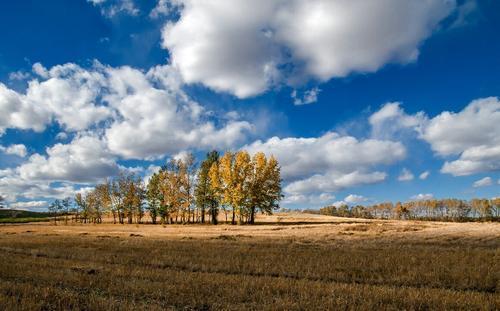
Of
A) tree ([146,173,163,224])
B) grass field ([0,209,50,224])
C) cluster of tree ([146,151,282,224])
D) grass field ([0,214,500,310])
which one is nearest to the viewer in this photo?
grass field ([0,214,500,310])

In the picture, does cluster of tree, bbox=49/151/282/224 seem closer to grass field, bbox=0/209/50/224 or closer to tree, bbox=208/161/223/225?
tree, bbox=208/161/223/225

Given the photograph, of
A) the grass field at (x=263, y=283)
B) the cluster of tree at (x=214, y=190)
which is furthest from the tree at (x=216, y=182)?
the grass field at (x=263, y=283)

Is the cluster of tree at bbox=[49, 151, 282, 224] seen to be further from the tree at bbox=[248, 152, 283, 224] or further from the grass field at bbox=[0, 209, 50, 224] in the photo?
the grass field at bbox=[0, 209, 50, 224]

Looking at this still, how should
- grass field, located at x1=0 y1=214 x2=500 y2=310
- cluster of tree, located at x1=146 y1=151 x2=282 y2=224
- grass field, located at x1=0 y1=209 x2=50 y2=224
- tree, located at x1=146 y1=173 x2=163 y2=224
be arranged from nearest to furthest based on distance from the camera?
1. grass field, located at x1=0 y1=214 x2=500 y2=310
2. cluster of tree, located at x1=146 y1=151 x2=282 y2=224
3. tree, located at x1=146 y1=173 x2=163 y2=224
4. grass field, located at x1=0 y1=209 x2=50 y2=224

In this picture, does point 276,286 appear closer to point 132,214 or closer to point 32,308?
point 32,308

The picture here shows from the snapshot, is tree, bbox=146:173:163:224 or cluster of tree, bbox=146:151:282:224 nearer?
cluster of tree, bbox=146:151:282:224

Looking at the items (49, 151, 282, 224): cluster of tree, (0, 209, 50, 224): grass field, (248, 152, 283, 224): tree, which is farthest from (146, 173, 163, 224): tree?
(0, 209, 50, 224): grass field

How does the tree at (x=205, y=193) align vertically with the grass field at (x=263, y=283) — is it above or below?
above

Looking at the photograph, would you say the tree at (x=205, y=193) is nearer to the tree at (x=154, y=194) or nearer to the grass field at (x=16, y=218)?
the tree at (x=154, y=194)

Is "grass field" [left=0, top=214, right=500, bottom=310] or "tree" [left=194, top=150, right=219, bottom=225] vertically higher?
"tree" [left=194, top=150, right=219, bottom=225]

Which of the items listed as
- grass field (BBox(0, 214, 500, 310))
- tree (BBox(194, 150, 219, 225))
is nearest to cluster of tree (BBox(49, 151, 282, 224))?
tree (BBox(194, 150, 219, 225))

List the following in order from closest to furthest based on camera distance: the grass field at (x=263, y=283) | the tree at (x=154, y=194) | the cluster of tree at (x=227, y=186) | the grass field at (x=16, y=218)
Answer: the grass field at (x=263, y=283) → the cluster of tree at (x=227, y=186) → the tree at (x=154, y=194) → the grass field at (x=16, y=218)

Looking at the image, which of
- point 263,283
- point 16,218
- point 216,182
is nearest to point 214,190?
point 216,182

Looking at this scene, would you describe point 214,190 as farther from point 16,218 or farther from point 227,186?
point 16,218
